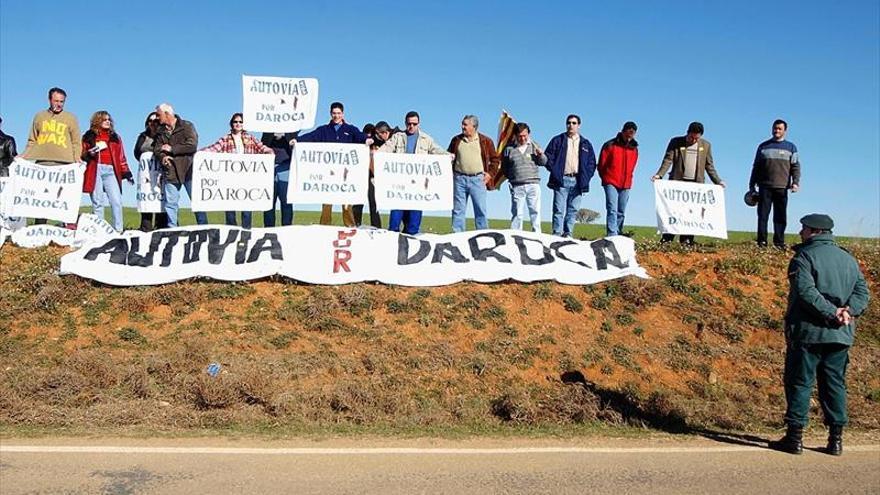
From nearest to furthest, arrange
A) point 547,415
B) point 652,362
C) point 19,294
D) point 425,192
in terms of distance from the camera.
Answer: point 547,415
point 652,362
point 19,294
point 425,192

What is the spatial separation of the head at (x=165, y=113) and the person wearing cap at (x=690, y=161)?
26.9 feet

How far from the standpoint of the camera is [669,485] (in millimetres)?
5961

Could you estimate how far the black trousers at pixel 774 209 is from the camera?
1372 centimetres

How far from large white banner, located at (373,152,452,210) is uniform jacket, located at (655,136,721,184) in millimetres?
3986

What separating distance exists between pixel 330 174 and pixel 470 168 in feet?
7.47

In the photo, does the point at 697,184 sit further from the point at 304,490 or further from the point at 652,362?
the point at 304,490

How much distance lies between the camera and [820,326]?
7000mm

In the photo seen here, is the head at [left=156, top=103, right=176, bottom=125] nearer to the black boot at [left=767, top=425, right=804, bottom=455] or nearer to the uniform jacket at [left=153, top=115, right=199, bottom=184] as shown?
the uniform jacket at [left=153, top=115, right=199, bottom=184]

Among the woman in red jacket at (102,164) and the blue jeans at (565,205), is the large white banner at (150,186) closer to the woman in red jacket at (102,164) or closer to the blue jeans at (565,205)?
the woman in red jacket at (102,164)

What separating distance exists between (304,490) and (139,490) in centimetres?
113

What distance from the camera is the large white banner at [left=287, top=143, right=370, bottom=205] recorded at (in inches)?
494

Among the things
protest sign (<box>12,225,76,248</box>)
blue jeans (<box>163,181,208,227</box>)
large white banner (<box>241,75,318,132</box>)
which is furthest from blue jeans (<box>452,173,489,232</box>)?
protest sign (<box>12,225,76,248</box>)

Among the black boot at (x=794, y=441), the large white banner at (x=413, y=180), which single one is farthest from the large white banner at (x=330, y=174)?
the black boot at (x=794, y=441)

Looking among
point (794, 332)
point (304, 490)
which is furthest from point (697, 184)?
point (304, 490)
